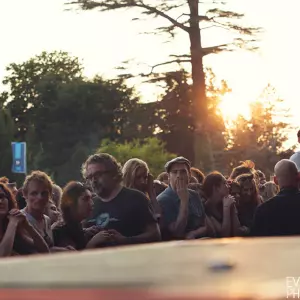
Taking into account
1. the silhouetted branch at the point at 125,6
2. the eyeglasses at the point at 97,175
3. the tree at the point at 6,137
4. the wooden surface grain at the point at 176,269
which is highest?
the silhouetted branch at the point at 125,6

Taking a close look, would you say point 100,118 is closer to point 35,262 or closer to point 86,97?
point 86,97

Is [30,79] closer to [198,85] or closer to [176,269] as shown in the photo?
[198,85]

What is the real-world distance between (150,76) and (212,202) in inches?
934

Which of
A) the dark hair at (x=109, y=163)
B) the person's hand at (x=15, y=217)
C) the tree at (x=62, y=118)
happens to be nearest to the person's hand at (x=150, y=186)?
the dark hair at (x=109, y=163)

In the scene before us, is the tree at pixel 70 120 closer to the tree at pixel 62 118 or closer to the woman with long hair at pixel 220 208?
the tree at pixel 62 118

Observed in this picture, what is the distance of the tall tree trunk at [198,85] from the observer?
98.9 ft

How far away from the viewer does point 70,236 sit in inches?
218

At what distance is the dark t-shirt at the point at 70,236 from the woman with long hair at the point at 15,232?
0.38 metres

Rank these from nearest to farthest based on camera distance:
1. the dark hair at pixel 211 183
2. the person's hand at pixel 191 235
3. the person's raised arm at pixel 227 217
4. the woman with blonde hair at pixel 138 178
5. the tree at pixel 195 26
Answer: the woman with blonde hair at pixel 138 178, the person's hand at pixel 191 235, the person's raised arm at pixel 227 217, the dark hair at pixel 211 183, the tree at pixel 195 26

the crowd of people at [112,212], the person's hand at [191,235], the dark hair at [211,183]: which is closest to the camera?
the crowd of people at [112,212]

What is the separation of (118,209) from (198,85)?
25.4m

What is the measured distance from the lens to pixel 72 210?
552 cm

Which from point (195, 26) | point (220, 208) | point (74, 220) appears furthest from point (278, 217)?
point (195, 26)

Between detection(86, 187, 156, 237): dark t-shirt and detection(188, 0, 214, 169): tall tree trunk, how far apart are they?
24.6m
